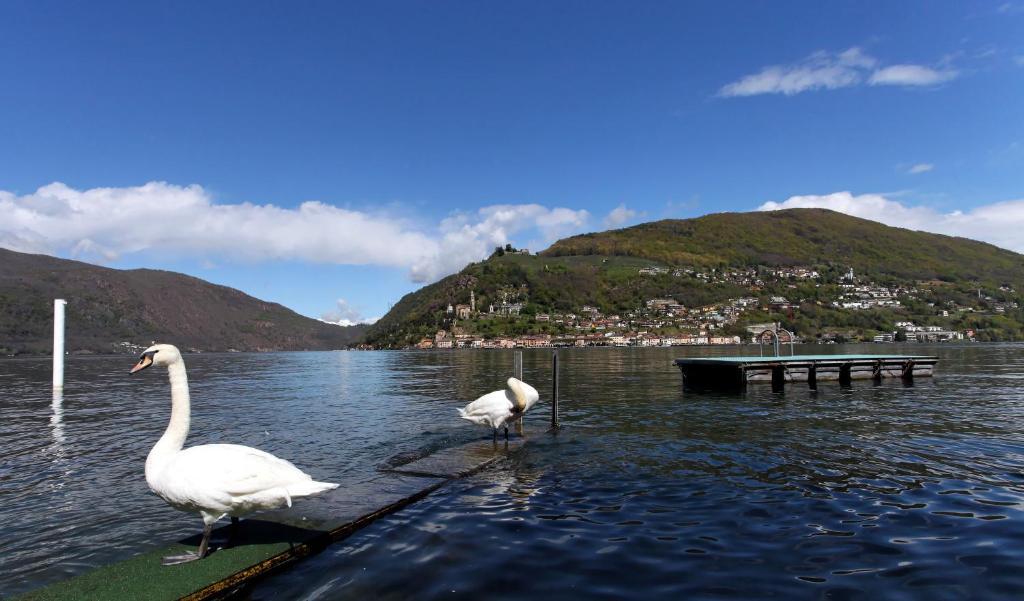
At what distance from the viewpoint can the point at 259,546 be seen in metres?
7.75

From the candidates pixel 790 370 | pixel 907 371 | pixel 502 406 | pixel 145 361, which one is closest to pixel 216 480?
pixel 145 361

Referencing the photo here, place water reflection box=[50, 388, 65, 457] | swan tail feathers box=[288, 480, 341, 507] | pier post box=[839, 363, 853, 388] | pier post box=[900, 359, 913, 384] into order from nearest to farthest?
swan tail feathers box=[288, 480, 341, 507] < water reflection box=[50, 388, 65, 457] < pier post box=[839, 363, 853, 388] < pier post box=[900, 359, 913, 384]

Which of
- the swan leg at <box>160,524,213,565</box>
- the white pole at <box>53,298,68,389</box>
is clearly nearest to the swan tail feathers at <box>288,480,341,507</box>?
the swan leg at <box>160,524,213,565</box>

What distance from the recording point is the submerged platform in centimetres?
632

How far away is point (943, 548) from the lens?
7906 mm

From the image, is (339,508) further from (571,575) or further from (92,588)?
(571,575)

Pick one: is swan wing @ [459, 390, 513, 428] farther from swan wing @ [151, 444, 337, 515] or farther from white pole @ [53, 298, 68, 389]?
white pole @ [53, 298, 68, 389]

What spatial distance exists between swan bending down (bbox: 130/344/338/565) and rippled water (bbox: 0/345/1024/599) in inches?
43.8

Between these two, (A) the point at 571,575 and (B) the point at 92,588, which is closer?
(B) the point at 92,588

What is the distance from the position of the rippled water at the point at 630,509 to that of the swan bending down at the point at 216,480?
1.11 metres

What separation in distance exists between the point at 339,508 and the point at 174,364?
12.5 feet

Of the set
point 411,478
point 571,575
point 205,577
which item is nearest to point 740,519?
point 571,575

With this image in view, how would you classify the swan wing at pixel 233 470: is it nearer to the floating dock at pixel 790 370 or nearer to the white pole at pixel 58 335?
the floating dock at pixel 790 370

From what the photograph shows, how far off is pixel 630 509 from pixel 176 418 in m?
7.51
